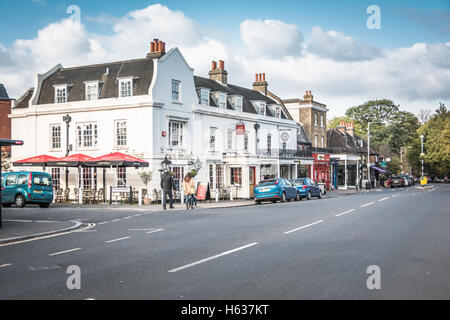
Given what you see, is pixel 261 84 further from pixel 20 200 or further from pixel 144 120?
pixel 20 200

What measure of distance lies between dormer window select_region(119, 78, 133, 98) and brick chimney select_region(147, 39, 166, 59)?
8.41 ft

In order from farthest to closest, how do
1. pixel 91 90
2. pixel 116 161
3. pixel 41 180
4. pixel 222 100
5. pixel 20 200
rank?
1. pixel 222 100
2. pixel 91 90
3. pixel 116 161
4. pixel 41 180
5. pixel 20 200

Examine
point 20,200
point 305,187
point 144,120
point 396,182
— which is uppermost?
point 144,120

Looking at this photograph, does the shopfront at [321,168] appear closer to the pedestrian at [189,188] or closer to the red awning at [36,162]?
the pedestrian at [189,188]

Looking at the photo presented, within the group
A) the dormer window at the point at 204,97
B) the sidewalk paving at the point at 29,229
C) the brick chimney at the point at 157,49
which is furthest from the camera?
the dormer window at the point at 204,97

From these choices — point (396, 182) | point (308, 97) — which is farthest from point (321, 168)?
point (396, 182)

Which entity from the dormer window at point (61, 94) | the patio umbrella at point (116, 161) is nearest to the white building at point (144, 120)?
the dormer window at point (61, 94)

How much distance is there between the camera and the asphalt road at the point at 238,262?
22.5ft

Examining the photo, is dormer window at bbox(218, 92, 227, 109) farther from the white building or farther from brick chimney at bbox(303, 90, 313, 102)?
brick chimney at bbox(303, 90, 313, 102)

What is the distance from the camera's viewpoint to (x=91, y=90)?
1385 inches

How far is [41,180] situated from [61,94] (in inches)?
451

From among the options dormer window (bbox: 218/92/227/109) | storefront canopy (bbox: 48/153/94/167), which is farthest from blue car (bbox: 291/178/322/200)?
storefront canopy (bbox: 48/153/94/167)

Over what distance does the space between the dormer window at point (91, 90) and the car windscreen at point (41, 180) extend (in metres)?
9.13

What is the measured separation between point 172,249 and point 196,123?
25.9m
